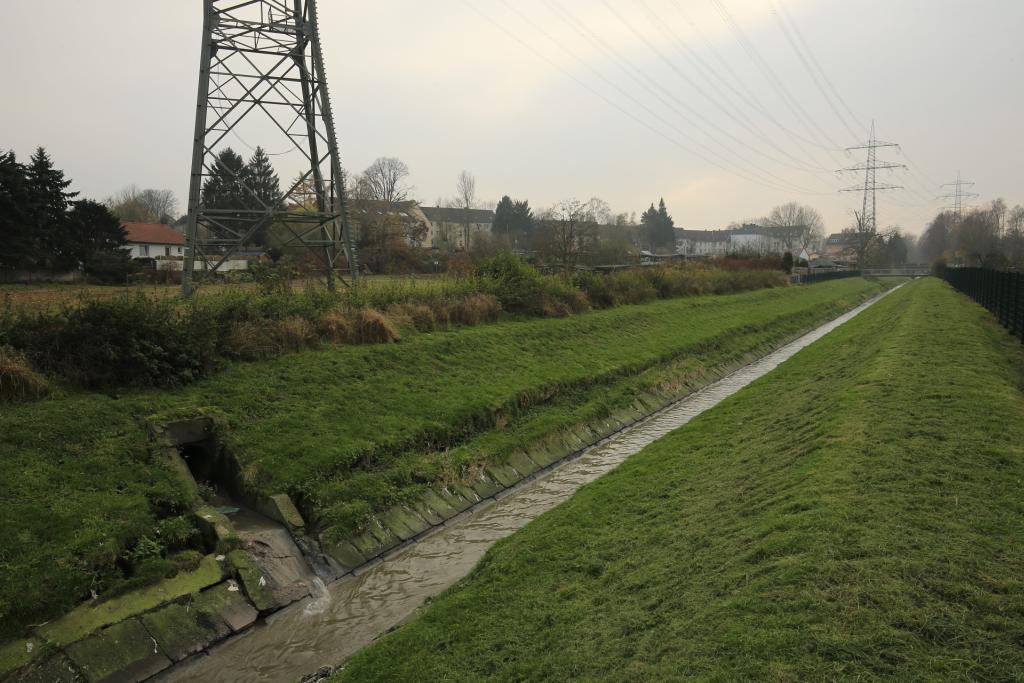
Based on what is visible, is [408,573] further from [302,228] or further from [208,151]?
[302,228]

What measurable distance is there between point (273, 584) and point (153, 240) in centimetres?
4439

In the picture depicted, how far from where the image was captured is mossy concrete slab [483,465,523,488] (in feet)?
41.9

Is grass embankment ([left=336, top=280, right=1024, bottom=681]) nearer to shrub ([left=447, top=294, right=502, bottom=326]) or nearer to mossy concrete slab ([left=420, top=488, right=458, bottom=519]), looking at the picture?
mossy concrete slab ([left=420, top=488, right=458, bottom=519])

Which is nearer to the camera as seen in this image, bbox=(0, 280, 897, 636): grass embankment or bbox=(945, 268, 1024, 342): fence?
bbox=(0, 280, 897, 636): grass embankment

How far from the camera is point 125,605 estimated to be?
Result: 759cm

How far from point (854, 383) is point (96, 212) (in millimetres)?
32384

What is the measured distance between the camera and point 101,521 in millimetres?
8391

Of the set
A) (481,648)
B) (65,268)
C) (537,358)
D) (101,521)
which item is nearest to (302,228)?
(65,268)

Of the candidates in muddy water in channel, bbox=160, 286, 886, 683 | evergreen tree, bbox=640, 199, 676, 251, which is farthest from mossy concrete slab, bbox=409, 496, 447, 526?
evergreen tree, bbox=640, 199, 676, 251

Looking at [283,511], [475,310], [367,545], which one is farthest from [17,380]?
[475,310]

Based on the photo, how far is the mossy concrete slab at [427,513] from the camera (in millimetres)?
11000

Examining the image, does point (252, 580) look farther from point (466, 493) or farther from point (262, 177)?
point (262, 177)

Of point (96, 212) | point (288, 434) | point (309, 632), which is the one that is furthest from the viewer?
point (96, 212)

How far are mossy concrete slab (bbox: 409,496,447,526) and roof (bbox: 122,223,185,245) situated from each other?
41127mm
